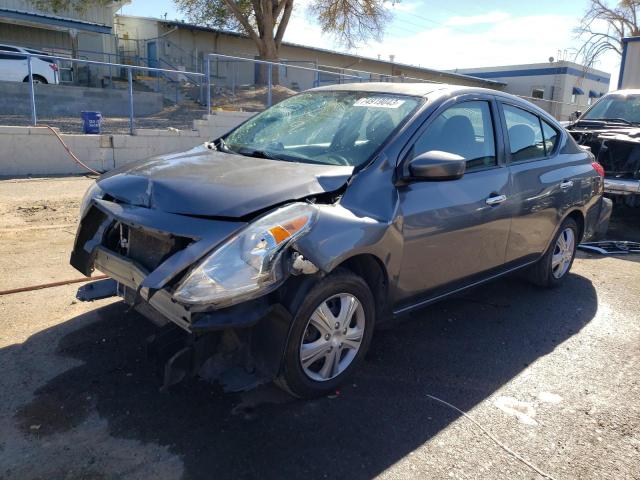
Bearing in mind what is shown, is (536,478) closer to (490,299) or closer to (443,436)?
(443,436)

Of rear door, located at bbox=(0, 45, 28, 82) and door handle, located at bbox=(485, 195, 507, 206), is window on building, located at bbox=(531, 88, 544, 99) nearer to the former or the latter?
rear door, located at bbox=(0, 45, 28, 82)

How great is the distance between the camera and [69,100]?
52.0 feet

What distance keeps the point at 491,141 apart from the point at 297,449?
2684mm

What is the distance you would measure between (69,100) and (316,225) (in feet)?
50.8

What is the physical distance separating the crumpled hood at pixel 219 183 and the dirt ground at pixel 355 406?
42.2 inches

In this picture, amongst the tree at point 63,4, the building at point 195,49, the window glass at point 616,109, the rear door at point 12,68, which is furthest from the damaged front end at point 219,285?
the tree at point 63,4

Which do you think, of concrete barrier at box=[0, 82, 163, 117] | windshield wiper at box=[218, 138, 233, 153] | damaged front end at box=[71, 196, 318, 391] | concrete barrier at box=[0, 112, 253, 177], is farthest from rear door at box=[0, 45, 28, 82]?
damaged front end at box=[71, 196, 318, 391]

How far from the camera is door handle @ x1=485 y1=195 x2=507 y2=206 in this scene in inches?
153

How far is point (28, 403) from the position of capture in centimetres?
296

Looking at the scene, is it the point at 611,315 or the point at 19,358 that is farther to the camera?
the point at 611,315

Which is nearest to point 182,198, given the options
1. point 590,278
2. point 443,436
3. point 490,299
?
point 443,436

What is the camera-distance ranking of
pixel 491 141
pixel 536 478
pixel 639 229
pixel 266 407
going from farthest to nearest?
1. pixel 639 229
2. pixel 491 141
3. pixel 266 407
4. pixel 536 478

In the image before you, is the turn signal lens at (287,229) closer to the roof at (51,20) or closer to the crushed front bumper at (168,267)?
the crushed front bumper at (168,267)

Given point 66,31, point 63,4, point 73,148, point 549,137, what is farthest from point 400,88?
point 66,31
